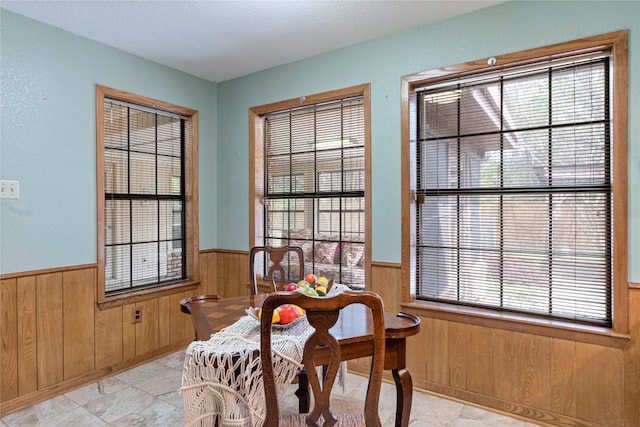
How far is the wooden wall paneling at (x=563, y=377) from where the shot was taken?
210 cm

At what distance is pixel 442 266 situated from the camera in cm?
263

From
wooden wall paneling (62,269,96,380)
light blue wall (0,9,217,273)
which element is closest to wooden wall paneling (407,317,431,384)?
wooden wall paneling (62,269,96,380)

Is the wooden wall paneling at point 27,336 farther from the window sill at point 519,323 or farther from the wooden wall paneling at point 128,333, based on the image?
the window sill at point 519,323

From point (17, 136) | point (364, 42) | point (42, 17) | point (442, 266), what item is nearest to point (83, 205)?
point (17, 136)

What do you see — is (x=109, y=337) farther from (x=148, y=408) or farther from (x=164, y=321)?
(x=148, y=408)

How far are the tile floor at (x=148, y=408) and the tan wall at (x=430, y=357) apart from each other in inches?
3.7

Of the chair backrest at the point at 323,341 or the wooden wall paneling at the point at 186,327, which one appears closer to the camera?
the chair backrest at the point at 323,341

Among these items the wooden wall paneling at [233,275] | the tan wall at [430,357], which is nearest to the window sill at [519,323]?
the tan wall at [430,357]

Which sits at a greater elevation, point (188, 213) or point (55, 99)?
point (55, 99)

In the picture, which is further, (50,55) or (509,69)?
(50,55)

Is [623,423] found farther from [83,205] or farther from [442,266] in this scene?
[83,205]

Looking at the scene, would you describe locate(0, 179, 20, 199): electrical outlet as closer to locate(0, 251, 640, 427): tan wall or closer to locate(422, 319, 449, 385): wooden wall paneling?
locate(0, 251, 640, 427): tan wall

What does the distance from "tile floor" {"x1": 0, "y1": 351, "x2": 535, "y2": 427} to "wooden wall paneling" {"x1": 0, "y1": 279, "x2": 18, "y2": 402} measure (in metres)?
0.17

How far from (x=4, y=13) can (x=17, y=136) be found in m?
0.79
